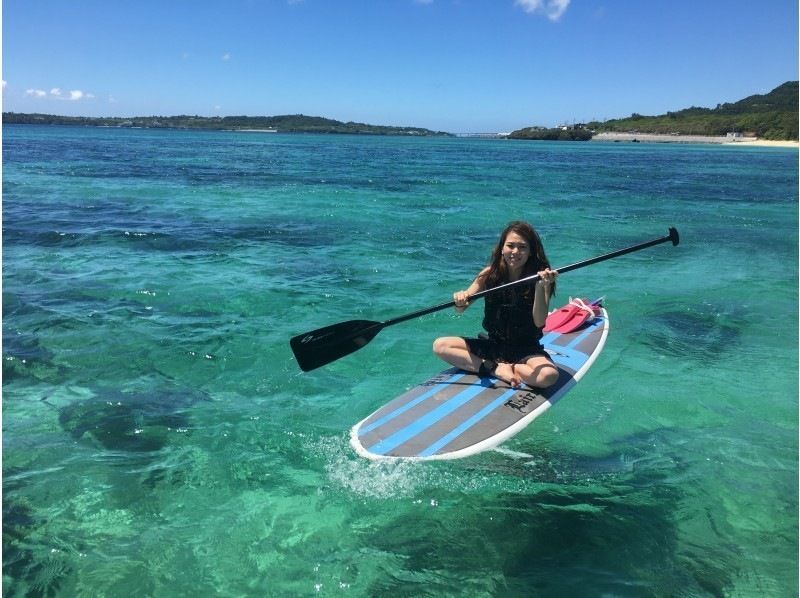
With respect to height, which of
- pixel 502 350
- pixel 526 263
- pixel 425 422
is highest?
pixel 526 263

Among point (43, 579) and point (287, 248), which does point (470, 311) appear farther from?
point (43, 579)

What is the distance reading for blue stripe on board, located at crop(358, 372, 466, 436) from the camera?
486cm

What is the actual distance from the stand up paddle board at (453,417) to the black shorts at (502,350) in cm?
24

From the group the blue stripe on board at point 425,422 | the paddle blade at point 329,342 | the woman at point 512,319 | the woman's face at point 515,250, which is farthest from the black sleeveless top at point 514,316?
the paddle blade at point 329,342

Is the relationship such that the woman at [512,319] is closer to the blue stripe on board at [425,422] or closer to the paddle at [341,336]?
the paddle at [341,336]

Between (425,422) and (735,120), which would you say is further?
(735,120)

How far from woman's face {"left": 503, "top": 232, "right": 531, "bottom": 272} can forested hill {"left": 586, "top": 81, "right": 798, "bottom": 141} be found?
107 metres

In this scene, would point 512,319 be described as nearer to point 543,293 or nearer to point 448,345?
point 543,293

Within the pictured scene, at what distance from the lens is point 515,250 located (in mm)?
5289

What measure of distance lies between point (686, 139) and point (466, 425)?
123 meters

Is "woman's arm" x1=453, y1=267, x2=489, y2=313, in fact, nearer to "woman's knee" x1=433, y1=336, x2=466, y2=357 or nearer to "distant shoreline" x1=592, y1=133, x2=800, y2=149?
"woman's knee" x1=433, y1=336, x2=466, y2=357

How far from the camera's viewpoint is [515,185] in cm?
3031

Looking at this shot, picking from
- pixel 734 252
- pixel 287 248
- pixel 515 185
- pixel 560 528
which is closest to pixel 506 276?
pixel 560 528

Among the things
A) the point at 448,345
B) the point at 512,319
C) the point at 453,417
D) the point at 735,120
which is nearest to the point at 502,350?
the point at 512,319
